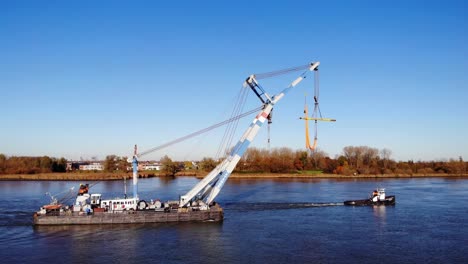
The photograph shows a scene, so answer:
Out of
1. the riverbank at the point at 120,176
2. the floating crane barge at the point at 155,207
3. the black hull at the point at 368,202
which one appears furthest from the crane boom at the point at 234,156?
the riverbank at the point at 120,176

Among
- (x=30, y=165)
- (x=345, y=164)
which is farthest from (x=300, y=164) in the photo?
(x=30, y=165)

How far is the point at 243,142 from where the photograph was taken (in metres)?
41.5

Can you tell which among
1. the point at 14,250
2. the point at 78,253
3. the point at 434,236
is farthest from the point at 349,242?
the point at 14,250

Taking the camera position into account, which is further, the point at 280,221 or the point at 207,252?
the point at 280,221

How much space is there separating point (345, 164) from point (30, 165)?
86368 millimetres

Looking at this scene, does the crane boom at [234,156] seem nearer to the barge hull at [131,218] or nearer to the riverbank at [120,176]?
the barge hull at [131,218]

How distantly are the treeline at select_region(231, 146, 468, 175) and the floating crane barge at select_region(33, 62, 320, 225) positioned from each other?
→ 250 ft

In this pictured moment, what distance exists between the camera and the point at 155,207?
1542 inches

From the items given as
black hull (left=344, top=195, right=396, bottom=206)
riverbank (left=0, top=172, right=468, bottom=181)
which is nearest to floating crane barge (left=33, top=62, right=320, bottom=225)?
black hull (left=344, top=195, right=396, bottom=206)

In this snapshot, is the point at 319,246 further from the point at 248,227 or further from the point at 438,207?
the point at 438,207

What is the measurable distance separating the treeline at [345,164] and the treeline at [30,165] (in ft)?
173

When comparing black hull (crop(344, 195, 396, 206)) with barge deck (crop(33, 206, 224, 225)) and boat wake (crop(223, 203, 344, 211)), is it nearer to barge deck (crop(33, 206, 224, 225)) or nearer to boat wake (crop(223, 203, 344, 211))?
boat wake (crop(223, 203, 344, 211))

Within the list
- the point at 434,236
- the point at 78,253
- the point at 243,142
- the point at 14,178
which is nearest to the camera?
the point at 78,253

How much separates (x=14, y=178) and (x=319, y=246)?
3644 inches
